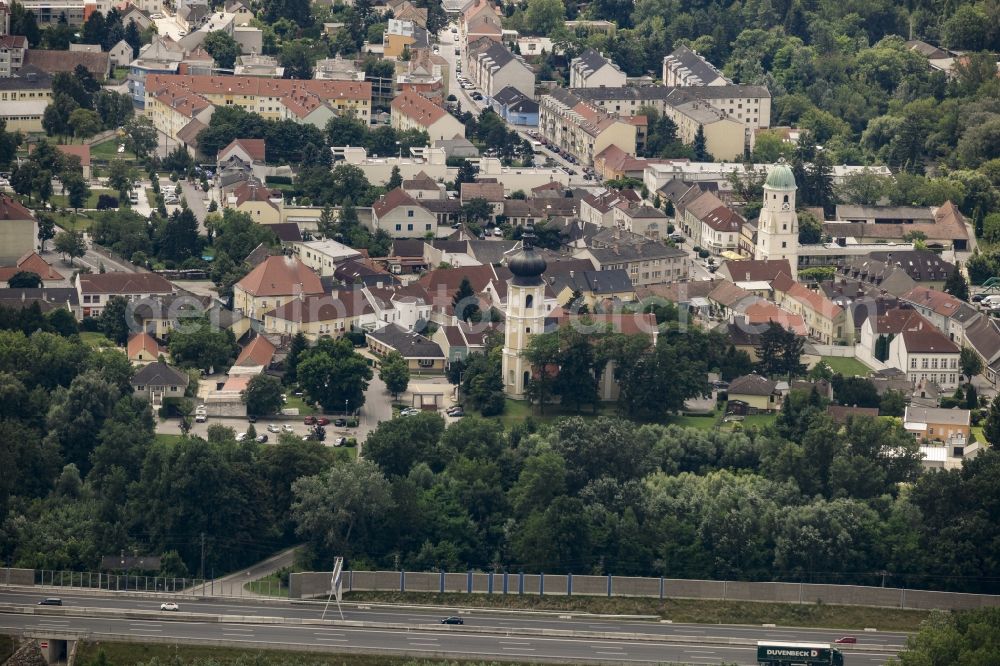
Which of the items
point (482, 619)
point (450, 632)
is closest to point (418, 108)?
point (482, 619)

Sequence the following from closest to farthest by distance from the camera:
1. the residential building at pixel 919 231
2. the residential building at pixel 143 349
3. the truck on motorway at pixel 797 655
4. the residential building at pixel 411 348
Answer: the truck on motorway at pixel 797 655 → the residential building at pixel 143 349 → the residential building at pixel 411 348 → the residential building at pixel 919 231

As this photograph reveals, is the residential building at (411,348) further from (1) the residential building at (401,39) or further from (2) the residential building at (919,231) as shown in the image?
(1) the residential building at (401,39)

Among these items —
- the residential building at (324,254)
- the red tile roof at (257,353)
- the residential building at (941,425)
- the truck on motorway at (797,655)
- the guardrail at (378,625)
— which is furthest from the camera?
the residential building at (324,254)

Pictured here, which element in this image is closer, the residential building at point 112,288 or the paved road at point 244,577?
the paved road at point 244,577

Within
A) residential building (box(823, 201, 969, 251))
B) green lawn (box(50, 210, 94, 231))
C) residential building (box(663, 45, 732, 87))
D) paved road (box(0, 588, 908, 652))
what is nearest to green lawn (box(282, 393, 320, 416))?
→ paved road (box(0, 588, 908, 652))

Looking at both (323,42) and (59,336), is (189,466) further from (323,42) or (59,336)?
(323,42)

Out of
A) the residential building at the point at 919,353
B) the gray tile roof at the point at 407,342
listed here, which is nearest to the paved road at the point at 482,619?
the gray tile roof at the point at 407,342

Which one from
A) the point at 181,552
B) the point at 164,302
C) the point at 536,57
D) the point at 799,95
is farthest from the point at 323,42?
the point at 181,552
